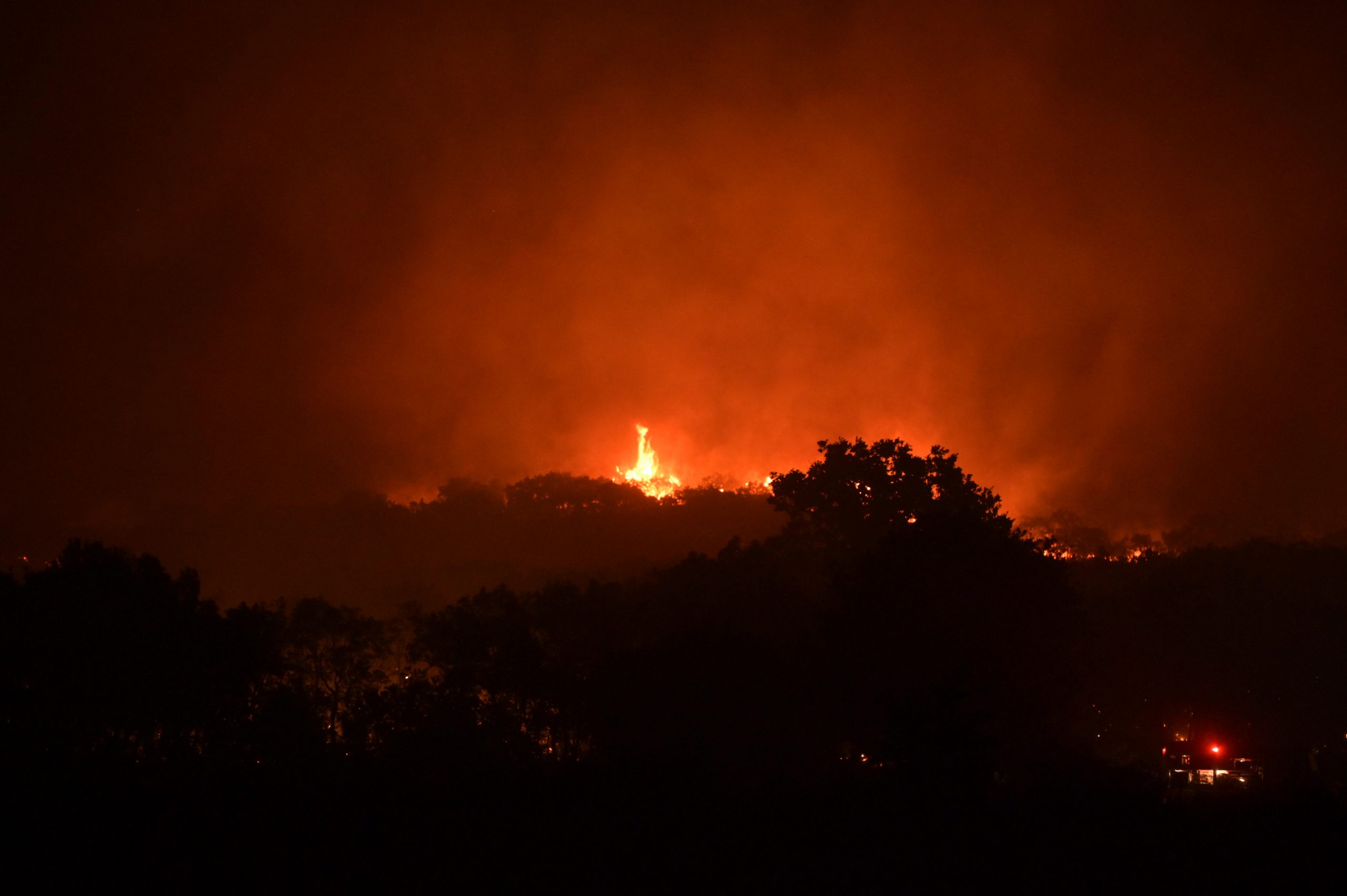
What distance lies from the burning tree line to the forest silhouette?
122 mm

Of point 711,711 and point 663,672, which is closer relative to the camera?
point 711,711

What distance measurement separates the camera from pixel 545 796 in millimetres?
30672

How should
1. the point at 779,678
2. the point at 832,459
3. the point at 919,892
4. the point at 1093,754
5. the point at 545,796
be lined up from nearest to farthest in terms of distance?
the point at 919,892 → the point at 545,796 → the point at 779,678 → the point at 1093,754 → the point at 832,459

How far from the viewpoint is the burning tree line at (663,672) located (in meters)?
35.2

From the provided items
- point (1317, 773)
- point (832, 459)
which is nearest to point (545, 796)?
point (832, 459)

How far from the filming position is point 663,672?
3741cm

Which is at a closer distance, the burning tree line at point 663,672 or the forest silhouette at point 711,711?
the forest silhouette at point 711,711

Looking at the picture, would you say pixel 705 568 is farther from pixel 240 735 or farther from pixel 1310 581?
pixel 1310 581

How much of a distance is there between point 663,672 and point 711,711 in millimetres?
2791

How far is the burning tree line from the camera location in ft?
116

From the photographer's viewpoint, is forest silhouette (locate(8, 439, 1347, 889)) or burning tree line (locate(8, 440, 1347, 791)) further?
burning tree line (locate(8, 440, 1347, 791))

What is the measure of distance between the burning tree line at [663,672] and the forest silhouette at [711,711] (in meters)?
0.12

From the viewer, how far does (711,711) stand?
116 feet

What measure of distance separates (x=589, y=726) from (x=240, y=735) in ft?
43.7
